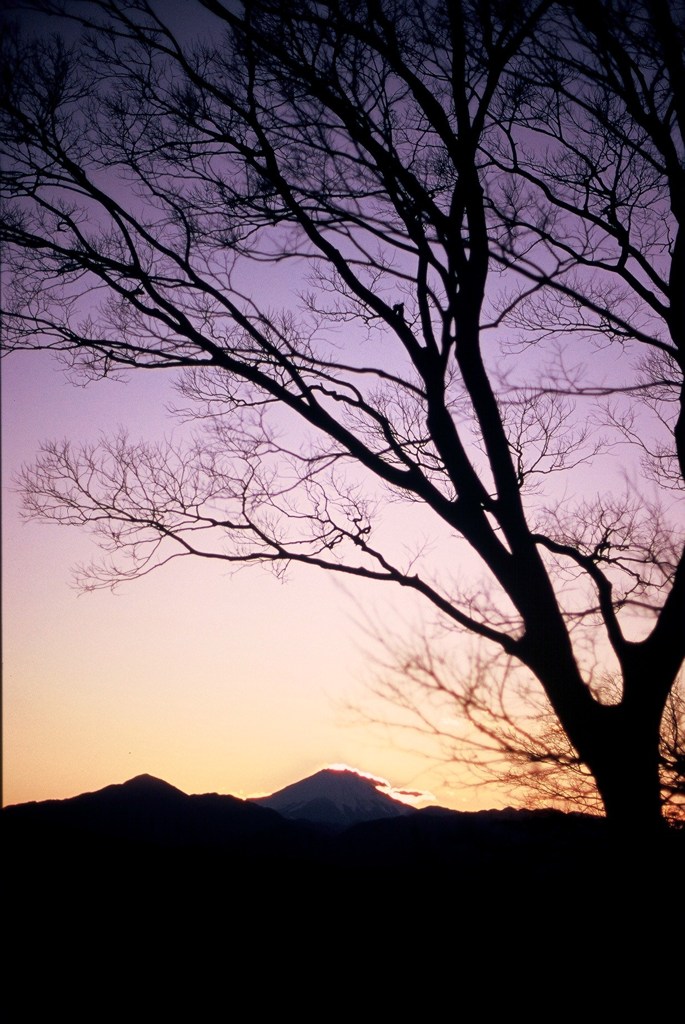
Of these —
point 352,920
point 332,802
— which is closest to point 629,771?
point 352,920

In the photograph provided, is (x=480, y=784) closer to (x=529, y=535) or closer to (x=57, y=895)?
(x=529, y=535)

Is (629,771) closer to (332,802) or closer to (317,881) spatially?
(317,881)

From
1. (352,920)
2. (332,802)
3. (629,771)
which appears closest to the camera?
(629,771)

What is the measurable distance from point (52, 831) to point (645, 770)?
4469 millimetres

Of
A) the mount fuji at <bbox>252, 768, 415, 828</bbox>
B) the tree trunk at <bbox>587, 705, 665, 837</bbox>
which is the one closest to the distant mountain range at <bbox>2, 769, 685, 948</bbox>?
the tree trunk at <bbox>587, 705, 665, 837</bbox>

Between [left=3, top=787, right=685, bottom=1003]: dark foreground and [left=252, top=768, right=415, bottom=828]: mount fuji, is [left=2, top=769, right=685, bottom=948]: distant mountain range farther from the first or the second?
[left=252, top=768, right=415, bottom=828]: mount fuji

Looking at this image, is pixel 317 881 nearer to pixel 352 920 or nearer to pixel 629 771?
pixel 352 920

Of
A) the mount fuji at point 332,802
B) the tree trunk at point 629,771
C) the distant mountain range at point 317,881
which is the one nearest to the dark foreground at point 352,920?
the distant mountain range at point 317,881

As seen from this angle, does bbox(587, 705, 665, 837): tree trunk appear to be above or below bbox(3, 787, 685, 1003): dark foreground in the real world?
above

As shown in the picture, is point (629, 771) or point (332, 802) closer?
point (629, 771)

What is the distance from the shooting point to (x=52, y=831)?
5.41m

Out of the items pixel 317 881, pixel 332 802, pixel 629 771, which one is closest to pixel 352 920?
pixel 317 881

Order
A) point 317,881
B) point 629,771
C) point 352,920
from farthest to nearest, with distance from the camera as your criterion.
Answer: point 317,881, point 352,920, point 629,771

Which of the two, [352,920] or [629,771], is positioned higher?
[629,771]
